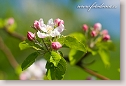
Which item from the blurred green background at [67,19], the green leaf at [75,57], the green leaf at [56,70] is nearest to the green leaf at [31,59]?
the green leaf at [56,70]

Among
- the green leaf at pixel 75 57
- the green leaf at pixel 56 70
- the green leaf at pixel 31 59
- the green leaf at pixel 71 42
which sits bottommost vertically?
the green leaf at pixel 56 70

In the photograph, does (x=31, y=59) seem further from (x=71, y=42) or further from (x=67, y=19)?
(x=67, y=19)

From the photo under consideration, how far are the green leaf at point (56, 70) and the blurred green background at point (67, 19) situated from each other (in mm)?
620

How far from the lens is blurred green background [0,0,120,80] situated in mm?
2379

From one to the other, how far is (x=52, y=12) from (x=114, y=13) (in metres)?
0.97

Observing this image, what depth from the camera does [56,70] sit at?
5.57 ft

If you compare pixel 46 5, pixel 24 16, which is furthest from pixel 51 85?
pixel 24 16

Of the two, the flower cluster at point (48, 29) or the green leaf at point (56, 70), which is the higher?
the flower cluster at point (48, 29)

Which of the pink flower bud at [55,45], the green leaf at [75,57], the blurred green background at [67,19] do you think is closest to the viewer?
the pink flower bud at [55,45]

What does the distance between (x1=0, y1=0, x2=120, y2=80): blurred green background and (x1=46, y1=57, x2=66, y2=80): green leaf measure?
62 centimetres

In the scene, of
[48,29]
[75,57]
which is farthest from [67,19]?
[48,29]

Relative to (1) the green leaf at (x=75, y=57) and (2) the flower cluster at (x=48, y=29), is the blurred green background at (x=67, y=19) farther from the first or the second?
(2) the flower cluster at (x=48, y=29)

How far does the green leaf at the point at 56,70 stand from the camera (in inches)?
66.2

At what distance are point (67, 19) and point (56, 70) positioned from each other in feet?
5.33
